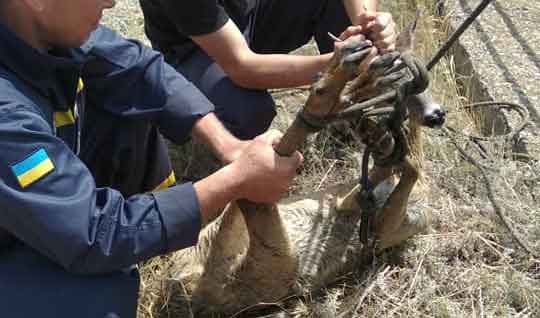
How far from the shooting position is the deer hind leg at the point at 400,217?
7.43 feet

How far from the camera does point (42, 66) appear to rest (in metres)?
1.95

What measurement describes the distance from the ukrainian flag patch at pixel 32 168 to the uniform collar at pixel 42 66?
27 cm

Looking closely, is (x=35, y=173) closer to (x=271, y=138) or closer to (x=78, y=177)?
(x=78, y=177)

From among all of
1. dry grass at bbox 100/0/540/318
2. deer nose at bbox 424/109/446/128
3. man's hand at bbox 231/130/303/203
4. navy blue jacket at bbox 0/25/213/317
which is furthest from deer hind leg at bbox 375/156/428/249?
navy blue jacket at bbox 0/25/213/317

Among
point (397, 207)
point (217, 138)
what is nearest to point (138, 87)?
point (217, 138)

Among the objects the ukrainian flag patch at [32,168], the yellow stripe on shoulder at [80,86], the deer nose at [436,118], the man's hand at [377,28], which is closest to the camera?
the ukrainian flag patch at [32,168]

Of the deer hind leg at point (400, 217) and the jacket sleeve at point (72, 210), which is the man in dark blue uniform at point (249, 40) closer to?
the deer hind leg at point (400, 217)

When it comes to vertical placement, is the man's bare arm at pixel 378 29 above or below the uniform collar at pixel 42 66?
above

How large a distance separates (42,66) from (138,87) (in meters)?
0.55

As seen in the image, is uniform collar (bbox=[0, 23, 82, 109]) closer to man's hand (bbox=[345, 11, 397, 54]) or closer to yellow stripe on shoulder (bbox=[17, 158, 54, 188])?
yellow stripe on shoulder (bbox=[17, 158, 54, 188])

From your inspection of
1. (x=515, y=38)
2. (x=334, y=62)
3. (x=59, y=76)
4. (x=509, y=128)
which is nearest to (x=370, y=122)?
(x=334, y=62)

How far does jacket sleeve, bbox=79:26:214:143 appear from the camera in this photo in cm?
239

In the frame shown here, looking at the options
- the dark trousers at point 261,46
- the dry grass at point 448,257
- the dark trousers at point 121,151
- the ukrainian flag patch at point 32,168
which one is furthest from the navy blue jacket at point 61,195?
the dark trousers at point 261,46

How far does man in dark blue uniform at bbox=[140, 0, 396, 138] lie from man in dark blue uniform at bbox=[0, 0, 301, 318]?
0.36 metres
